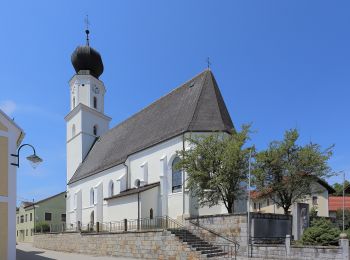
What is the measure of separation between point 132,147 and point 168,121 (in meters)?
5.22

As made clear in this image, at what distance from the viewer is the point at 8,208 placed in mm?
14867

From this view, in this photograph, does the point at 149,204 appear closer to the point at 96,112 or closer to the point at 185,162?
the point at 185,162

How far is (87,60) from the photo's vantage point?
170 ft

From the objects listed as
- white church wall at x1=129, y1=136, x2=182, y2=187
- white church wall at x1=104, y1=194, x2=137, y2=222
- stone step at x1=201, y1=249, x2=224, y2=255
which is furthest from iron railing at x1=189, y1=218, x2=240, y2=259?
white church wall at x1=104, y1=194, x2=137, y2=222

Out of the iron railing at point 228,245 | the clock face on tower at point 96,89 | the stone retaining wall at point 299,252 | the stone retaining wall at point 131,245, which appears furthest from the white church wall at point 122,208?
the clock face on tower at point 96,89

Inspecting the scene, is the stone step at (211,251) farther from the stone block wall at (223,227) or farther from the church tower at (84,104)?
the church tower at (84,104)

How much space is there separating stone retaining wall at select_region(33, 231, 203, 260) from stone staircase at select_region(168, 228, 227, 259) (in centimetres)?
27

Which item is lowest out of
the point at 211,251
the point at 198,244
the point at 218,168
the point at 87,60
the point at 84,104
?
the point at 211,251

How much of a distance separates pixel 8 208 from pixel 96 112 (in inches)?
1529

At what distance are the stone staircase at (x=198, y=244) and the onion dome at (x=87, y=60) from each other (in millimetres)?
32751

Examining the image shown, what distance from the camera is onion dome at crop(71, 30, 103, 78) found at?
2029 inches

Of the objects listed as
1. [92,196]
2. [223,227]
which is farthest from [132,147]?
[223,227]

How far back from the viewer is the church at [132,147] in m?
31.2

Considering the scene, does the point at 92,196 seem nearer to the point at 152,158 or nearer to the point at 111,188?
the point at 111,188
